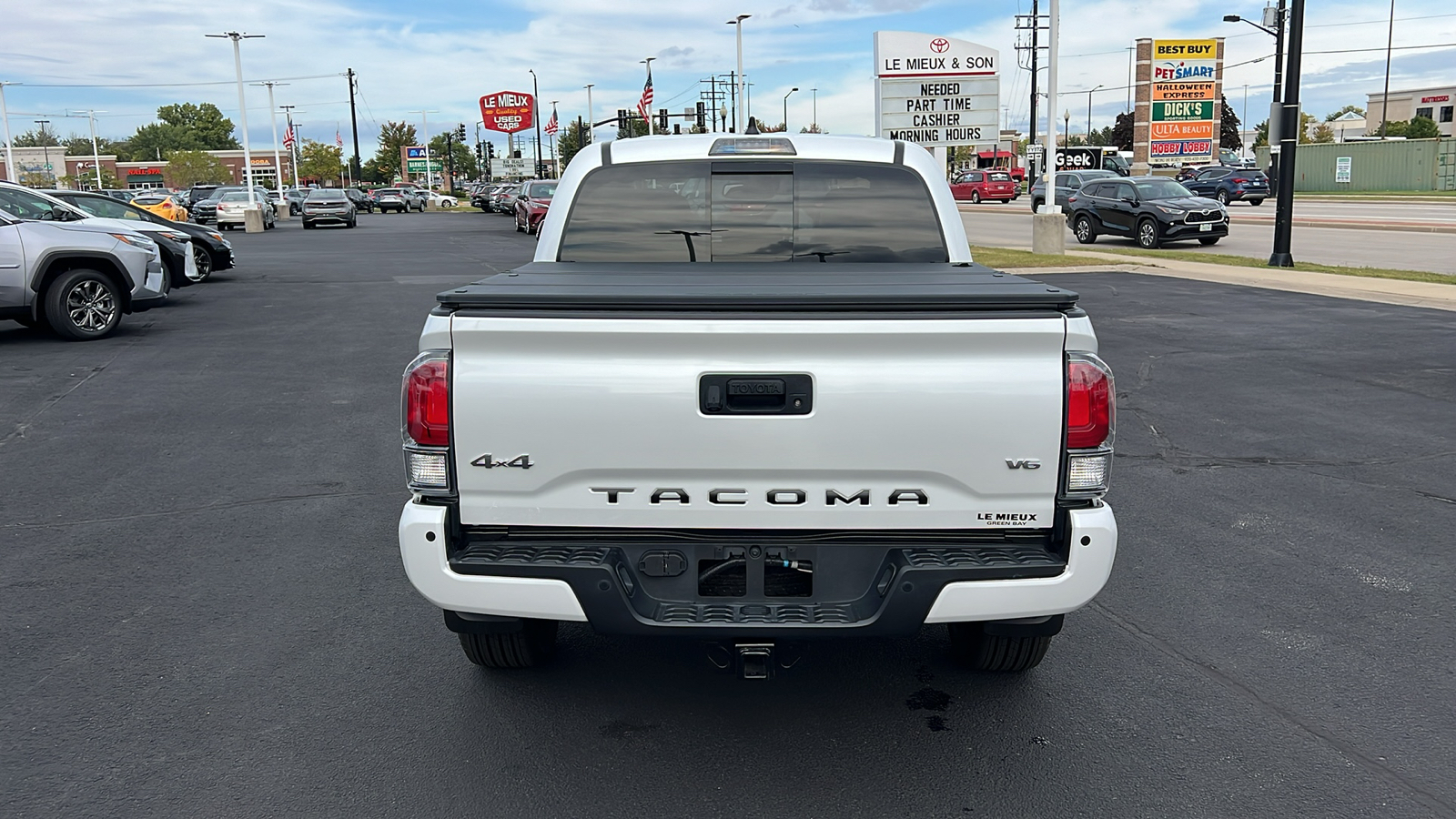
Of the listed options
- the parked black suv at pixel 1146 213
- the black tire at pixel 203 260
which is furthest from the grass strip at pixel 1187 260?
the black tire at pixel 203 260

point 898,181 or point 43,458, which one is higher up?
point 898,181

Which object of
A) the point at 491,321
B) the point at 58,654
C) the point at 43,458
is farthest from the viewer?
the point at 43,458

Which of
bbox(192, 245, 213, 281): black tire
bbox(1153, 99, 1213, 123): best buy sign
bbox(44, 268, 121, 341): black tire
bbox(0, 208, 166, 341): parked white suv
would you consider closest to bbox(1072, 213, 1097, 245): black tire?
bbox(192, 245, 213, 281): black tire

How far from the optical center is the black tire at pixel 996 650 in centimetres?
422

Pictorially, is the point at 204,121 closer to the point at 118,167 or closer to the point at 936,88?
the point at 118,167

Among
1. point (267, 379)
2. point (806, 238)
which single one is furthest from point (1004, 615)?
point (267, 379)

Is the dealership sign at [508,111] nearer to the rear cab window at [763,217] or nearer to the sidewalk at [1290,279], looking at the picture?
the sidewalk at [1290,279]

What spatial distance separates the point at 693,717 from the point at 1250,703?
1.99 meters

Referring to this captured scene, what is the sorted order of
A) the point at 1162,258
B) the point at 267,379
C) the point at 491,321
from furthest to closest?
the point at 1162,258
the point at 267,379
the point at 491,321

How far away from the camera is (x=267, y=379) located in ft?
35.1

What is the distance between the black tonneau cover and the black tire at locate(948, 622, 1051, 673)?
4.23 ft

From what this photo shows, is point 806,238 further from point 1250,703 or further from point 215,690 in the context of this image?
point 215,690

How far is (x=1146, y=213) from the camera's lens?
27.4 meters

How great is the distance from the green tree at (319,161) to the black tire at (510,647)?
459 feet
